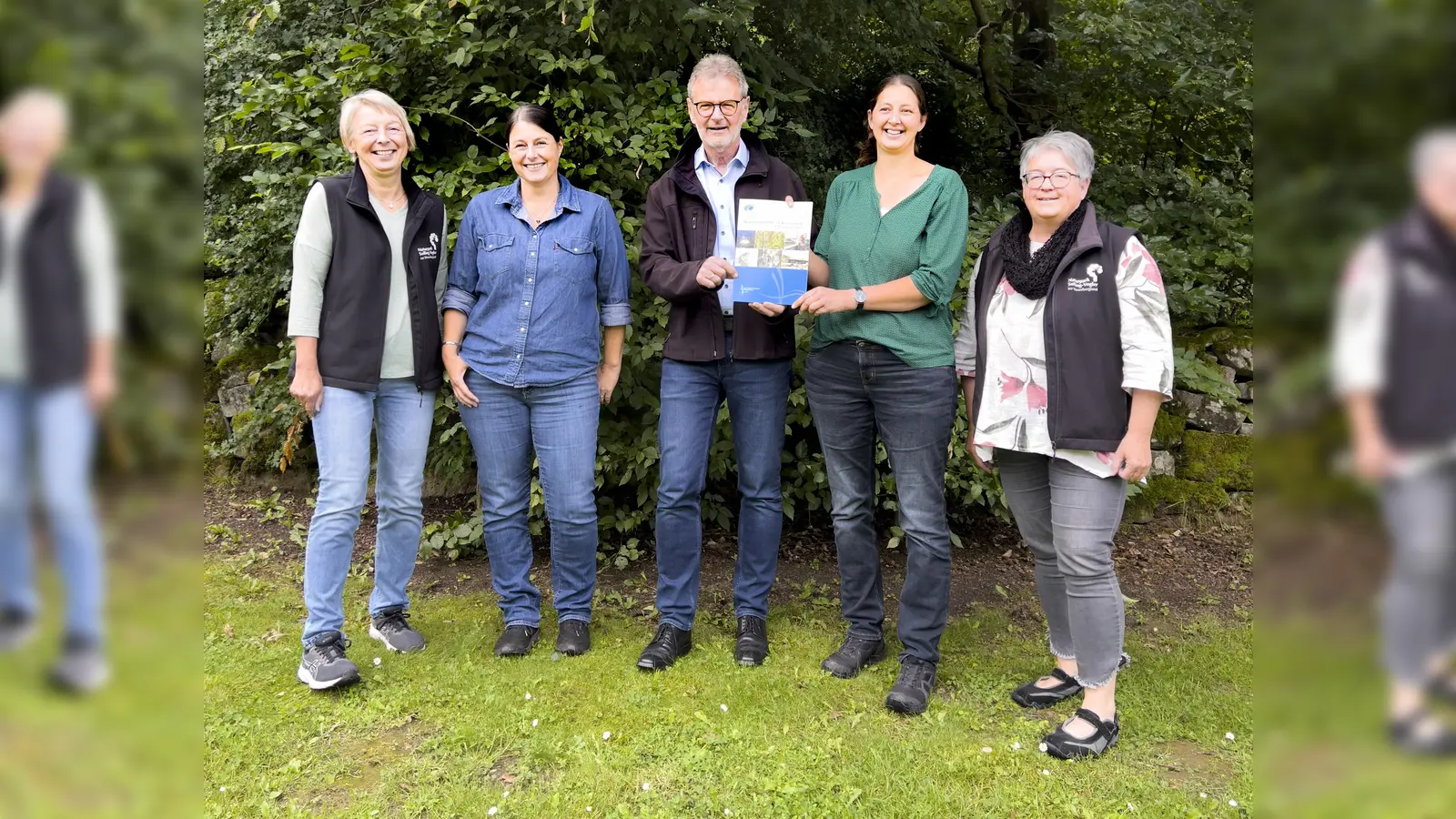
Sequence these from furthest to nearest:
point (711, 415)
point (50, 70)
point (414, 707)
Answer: point (711, 415) < point (414, 707) < point (50, 70)

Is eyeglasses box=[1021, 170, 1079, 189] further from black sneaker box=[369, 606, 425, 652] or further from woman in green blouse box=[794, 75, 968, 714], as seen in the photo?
black sneaker box=[369, 606, 425, 652]

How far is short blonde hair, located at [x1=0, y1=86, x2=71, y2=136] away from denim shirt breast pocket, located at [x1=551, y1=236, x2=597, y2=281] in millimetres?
3256

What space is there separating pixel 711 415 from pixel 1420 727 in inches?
134

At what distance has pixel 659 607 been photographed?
13.6 feet

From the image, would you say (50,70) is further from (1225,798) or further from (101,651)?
(1225,798)

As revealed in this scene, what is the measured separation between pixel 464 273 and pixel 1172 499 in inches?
184

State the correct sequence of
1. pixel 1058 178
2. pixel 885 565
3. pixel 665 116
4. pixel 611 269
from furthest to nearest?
1. pixel 885 565
2. pixel 665 116
3. pixel 611 269
4. pixel 1058 178

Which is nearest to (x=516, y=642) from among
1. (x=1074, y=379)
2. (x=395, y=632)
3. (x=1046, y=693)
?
(x=395, y=632)

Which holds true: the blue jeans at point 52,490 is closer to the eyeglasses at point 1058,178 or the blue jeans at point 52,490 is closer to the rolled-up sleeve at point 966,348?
the eyeglasses at point 1058,178

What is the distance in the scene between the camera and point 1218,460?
6.21 m

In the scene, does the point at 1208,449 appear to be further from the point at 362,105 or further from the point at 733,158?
the point at 362,105

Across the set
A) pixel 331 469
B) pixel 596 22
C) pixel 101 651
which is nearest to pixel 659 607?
pixel 331 469

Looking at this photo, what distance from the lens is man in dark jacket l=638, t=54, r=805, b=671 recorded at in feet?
12.2

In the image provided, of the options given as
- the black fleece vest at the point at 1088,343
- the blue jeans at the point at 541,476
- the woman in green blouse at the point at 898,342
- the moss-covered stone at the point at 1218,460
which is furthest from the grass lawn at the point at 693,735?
the moss-covered stone at the point at 1218,460
